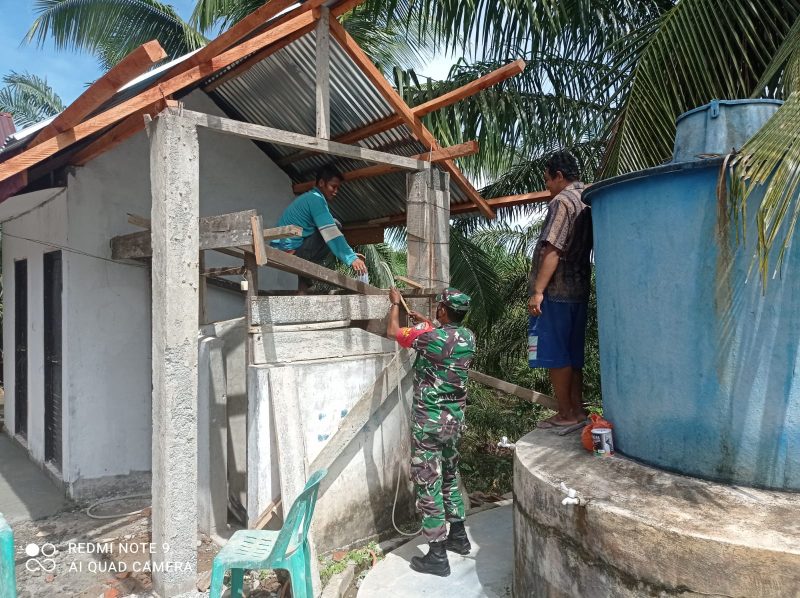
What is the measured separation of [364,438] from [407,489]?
742 millimetres

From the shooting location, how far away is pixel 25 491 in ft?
18.7

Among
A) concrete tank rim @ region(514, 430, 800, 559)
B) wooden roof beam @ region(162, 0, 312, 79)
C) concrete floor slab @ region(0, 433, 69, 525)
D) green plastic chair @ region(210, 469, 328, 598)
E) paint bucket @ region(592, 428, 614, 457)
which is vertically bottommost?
concrete floor slab @ region(0, 433, 69, 525)

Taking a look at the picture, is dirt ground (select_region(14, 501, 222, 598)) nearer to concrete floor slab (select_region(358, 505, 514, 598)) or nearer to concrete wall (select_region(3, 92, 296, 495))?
concrete wall (select_region(3, 92, 296, 495))

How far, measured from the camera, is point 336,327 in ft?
14.9

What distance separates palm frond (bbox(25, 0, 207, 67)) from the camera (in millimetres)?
10234

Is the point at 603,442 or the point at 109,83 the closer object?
the point at 109,83

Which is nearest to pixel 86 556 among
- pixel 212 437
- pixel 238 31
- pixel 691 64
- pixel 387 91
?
pixel 212 437

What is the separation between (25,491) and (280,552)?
4174 mm

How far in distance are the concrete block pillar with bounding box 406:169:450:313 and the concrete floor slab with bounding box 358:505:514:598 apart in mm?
1939

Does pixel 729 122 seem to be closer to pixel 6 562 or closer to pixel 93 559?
pixel 6 562

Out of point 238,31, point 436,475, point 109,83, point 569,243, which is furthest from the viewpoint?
point 436,475

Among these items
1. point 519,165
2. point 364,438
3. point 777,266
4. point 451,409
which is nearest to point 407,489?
point 364,438

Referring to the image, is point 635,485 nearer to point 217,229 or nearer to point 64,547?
point 217,229

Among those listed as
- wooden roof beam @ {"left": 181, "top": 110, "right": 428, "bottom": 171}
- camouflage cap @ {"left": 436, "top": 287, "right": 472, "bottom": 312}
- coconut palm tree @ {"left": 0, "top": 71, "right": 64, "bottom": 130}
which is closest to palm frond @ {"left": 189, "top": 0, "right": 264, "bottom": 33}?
wooden roof beam @ {"left": 181, "top": 110, "right": 428, "bottom": 171}
